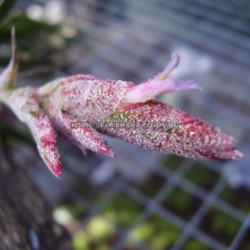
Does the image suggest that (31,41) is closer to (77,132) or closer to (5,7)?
(5,7)

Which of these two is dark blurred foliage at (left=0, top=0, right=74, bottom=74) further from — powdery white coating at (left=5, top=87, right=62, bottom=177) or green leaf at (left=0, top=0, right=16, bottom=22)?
powdery white coating at (left=5, top=87, right=62, bottom=177)

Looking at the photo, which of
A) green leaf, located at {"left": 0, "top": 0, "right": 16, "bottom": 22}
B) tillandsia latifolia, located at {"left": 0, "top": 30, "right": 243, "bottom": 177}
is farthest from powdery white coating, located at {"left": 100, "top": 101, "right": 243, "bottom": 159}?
green leaf, located at {"left": 0, "top": 0, "right": 16, "bottom": 22}

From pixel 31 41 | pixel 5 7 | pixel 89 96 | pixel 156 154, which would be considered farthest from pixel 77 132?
pixel 156 154

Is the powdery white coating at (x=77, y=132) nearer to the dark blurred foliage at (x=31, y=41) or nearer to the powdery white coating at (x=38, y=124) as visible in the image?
the powdery white coating at (x=38, y=124)

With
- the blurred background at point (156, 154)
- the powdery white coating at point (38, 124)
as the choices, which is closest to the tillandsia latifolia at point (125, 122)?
the powdery white coating at point (38, 124)

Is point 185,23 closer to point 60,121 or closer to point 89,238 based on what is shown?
point 89,238
